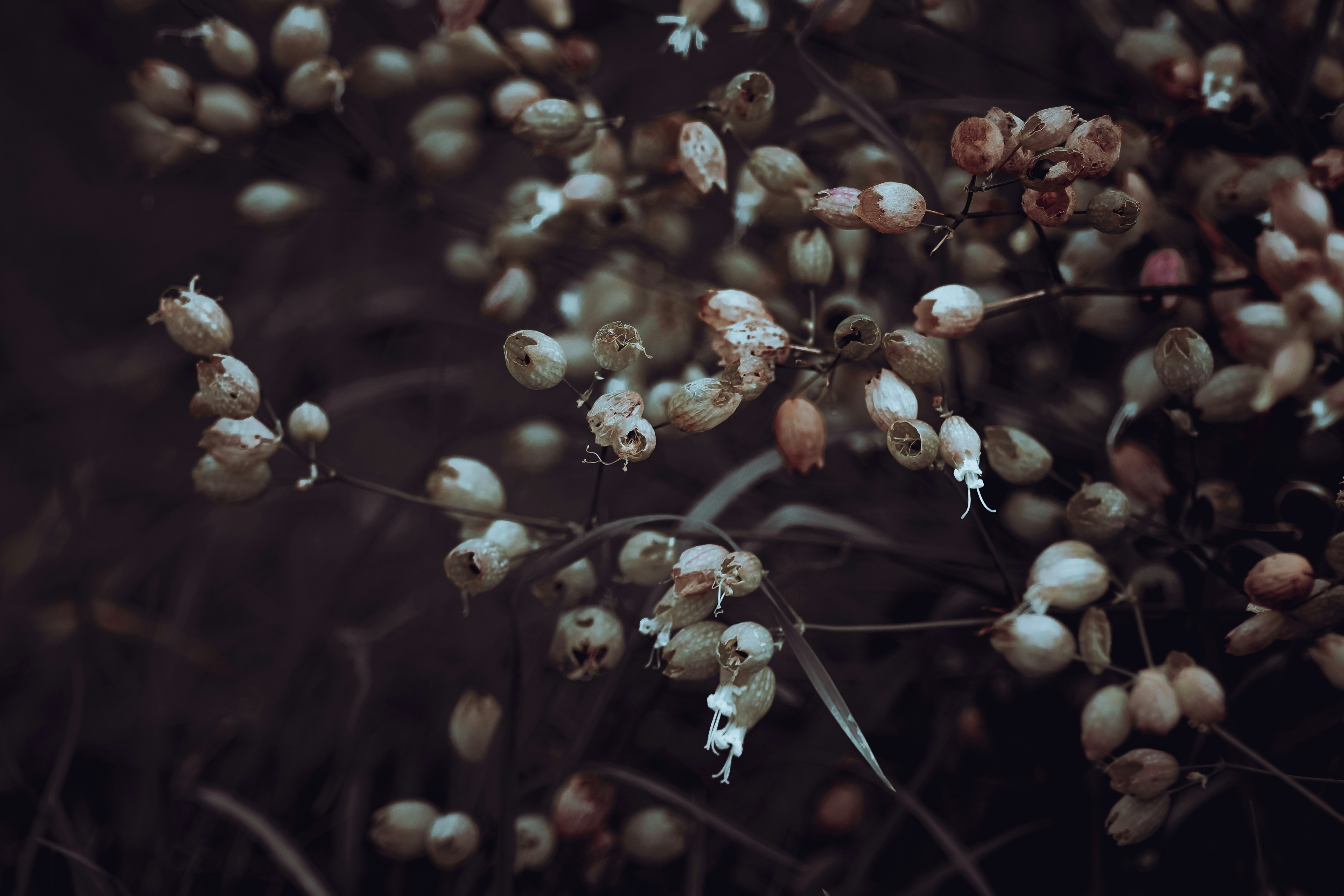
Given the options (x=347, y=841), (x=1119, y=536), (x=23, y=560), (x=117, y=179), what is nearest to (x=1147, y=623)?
(x=1119, y=536)

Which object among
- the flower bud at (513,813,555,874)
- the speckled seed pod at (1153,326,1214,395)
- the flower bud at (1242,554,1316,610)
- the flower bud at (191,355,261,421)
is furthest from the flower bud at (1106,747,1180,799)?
the flower bud at (191,355,261,421)

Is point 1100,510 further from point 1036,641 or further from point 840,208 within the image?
point 840,208

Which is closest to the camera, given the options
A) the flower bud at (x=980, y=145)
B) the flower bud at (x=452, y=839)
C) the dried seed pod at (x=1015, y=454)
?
the flower bud at (x=980, y=145)

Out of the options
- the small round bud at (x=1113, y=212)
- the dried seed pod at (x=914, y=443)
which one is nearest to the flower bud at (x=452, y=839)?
the dried seed pod at (x=914, y=443)

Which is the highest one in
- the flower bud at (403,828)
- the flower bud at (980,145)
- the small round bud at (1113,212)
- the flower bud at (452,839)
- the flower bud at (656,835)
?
the flower bud at (980,145)

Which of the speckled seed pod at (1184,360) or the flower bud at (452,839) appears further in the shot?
the flower bud at (452,839)

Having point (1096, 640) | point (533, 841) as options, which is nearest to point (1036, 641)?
point (1096, 640)

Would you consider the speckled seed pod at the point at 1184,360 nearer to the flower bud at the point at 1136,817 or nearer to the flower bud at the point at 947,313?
the flower bud at the point at 947,313

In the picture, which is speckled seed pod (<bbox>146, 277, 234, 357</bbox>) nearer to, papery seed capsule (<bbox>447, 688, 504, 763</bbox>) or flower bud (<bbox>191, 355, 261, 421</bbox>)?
flower bud (<bbox>191, 355, 261, 421</bbox>)
